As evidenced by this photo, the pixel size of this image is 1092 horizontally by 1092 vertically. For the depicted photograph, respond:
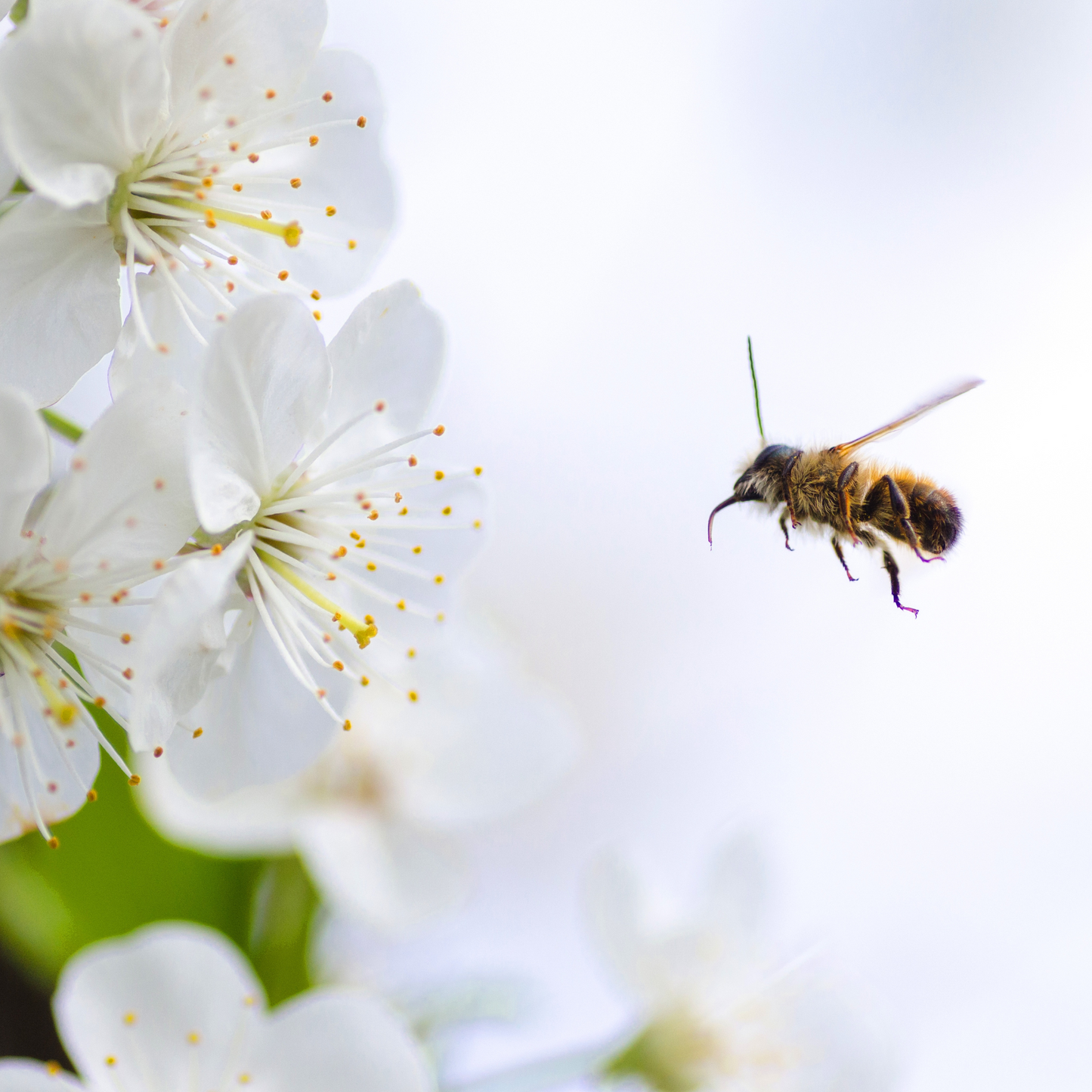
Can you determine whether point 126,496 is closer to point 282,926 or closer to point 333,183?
point 333,183

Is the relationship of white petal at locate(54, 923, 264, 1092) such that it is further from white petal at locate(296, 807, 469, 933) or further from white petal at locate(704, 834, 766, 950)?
white petal at locate(704, 834, 766, 950)

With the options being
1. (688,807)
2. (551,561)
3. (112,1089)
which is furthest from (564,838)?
(112,1089)

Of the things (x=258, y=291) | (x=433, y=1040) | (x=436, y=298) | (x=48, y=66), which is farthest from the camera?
(x=436, y=298)

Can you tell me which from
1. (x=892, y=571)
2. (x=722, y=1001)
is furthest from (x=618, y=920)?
(x=892, y=571)

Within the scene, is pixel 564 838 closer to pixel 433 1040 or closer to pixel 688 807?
pixel 688 807

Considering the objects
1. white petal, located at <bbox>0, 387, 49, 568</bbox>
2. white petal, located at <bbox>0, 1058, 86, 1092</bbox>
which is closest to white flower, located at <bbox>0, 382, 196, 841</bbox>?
white petal, located at <bbox>0, 387, 49, 568</bbox>

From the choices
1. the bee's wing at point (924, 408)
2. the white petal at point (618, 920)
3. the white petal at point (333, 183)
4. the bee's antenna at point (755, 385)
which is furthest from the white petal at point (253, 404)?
the white petal at point (618, 920)
